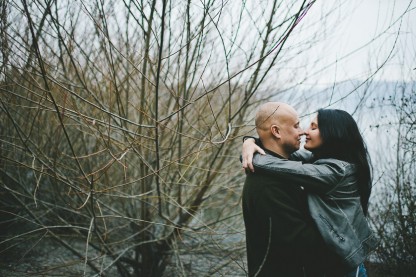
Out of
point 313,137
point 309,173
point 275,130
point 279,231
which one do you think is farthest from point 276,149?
point 279,231

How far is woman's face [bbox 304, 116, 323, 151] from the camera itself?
226 cm

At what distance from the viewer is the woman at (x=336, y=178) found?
1869mm

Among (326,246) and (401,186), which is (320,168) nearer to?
(326,246)

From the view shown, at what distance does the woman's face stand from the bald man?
0.26m

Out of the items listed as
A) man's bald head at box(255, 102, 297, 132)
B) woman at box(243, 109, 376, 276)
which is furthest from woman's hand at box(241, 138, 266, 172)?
man's bald head at box(255, 102, 297, 132)

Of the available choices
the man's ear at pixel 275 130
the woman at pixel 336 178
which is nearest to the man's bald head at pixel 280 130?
the man's ear at pixel 275 130

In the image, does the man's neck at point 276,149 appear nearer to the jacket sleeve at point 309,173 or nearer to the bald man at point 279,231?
the bald man at point 279,231

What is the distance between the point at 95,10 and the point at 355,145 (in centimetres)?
258

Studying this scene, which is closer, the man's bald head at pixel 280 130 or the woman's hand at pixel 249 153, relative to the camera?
the woman's hand at pixel 249 153

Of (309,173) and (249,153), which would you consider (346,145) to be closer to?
(309,173)

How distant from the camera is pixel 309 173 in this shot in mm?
1867

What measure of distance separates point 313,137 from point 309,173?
481 mm

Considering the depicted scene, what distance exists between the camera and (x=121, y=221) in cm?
526

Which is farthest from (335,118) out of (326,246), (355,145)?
(326,246)
